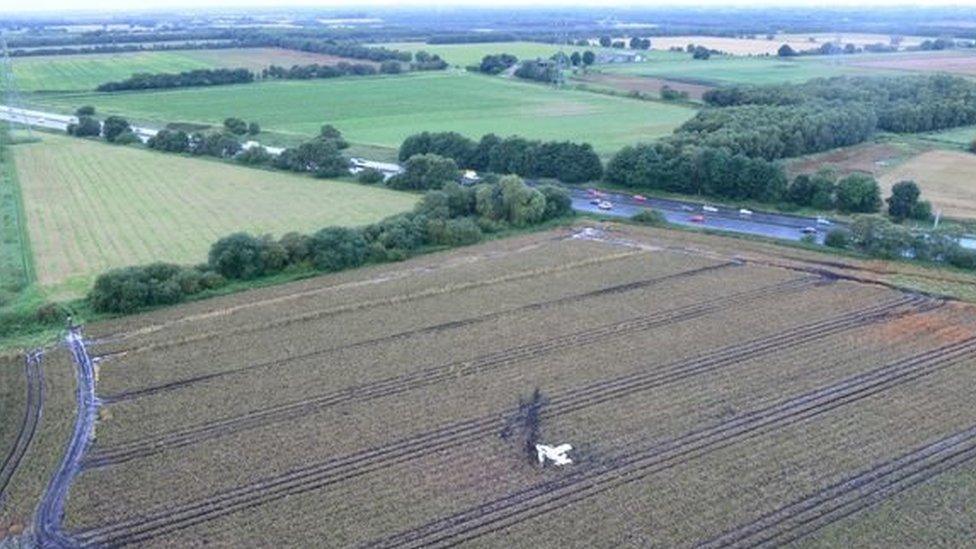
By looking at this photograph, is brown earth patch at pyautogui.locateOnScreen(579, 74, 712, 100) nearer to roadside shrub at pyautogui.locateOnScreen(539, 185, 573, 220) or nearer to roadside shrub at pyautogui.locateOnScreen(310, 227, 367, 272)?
roadside shrub at pyautogui.locateOnScreen(539, 185, 573, 220)

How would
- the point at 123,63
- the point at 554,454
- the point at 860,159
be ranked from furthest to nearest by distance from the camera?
the point at 123,63 < the point at 860,159 < the point at 554,454

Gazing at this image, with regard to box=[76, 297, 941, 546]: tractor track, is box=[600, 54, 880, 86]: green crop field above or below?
above

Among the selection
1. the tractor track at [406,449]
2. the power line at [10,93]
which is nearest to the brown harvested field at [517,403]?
the tractor track at [406,449]

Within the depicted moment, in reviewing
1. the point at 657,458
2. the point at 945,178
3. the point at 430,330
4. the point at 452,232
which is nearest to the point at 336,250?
the point at 452,232

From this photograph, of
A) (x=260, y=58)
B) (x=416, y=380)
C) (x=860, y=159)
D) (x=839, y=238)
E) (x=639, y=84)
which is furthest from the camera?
(x=260, y=58)

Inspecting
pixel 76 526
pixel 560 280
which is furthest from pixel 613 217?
pixel 76 526

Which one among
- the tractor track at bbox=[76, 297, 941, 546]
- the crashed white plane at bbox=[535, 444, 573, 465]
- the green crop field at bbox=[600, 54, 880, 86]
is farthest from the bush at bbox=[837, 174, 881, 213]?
the green crop field at bbox=[600, 54, 880, 86]

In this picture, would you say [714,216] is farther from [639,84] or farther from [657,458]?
[639,84]
